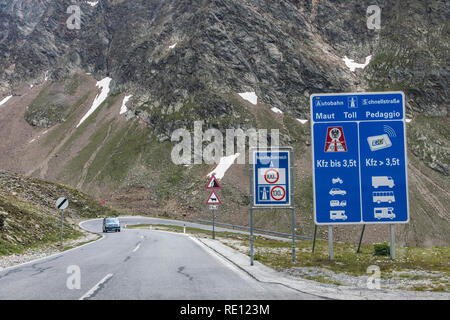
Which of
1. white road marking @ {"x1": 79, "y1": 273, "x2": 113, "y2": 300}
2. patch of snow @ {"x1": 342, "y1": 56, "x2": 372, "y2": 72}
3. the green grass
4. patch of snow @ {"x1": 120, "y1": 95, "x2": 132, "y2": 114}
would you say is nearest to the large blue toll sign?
white road marking @ {"x1": 79, "y1": 273, "x2": 113, "y2": 300}

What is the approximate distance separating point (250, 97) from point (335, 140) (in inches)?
3104

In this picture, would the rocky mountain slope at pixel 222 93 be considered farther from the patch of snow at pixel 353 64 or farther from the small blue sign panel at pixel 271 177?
the small blue sign panel at pixel 271 177

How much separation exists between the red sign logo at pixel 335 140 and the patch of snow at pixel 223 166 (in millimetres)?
58452

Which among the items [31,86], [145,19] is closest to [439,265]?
[145,19]

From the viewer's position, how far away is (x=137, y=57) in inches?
4535

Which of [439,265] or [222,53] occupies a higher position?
[222,53]

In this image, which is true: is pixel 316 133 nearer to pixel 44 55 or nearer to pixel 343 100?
pixel 343 100

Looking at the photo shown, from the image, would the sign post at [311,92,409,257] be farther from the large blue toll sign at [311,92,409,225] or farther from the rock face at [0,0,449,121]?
the rock face at [0,0,449,121]

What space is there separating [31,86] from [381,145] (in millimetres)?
143463

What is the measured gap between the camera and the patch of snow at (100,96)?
11543 cm

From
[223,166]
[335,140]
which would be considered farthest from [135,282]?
[223,166]

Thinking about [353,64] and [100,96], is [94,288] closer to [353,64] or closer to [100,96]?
[353,64]

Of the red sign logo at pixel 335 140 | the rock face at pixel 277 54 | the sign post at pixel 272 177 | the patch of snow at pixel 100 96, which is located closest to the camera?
the sign post at pixel 272 177

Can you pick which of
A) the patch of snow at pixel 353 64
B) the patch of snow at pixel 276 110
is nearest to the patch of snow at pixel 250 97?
the patch of snow at pixel 276 110
